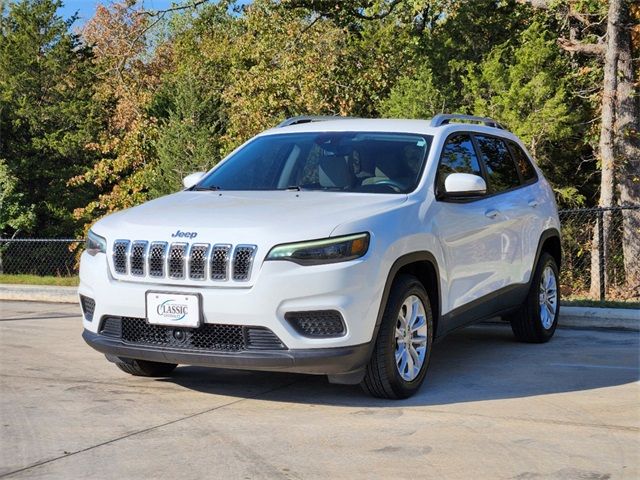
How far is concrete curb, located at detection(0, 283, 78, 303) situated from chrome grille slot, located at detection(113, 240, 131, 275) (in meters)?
5.85

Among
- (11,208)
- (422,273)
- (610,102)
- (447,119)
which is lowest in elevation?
(11,208)

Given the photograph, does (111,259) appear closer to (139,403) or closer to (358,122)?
(139,403)

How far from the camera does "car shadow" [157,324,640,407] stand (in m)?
6.60

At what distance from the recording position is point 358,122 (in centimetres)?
775

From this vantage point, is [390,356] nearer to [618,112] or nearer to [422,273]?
[422,273]

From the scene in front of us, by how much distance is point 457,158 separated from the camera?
7543 mm

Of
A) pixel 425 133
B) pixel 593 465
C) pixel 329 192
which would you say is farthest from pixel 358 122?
pixel 593 465

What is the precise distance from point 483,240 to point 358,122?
133cm

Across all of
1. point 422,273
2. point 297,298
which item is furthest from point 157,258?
point 422,273

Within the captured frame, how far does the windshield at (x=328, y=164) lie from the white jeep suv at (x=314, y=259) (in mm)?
13

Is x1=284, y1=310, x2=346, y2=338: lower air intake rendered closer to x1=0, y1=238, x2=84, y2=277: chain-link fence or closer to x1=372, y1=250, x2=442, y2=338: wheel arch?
x1=372, y1=250, x2=442, y2=338: wheel arch

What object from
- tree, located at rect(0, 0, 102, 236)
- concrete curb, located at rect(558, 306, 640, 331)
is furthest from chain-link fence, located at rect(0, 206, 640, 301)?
tree, located at rect(0, 0, 102, 236)

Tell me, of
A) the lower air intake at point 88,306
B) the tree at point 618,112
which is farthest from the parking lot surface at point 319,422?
the tree at point 618,112

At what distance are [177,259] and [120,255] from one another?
0.47 meters
